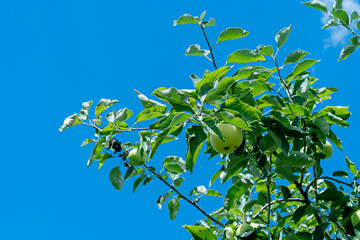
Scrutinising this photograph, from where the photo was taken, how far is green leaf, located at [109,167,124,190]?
314 cm

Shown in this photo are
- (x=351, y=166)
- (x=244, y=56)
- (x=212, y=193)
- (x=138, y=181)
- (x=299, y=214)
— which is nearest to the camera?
(x=244, y=56)

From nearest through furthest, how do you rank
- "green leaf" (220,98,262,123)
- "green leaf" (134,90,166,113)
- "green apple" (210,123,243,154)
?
1. "green leaf" (220,98,262,123)
2. "green apple" (210,123,243,154)
3. "green leaf" (134,90,166,113)

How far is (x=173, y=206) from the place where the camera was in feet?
12.0

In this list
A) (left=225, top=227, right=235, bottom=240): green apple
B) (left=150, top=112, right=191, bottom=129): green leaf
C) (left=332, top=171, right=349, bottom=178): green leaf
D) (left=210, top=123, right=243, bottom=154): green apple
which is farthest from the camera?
(left=332, top=171, right=349, bottom=178): green leaf

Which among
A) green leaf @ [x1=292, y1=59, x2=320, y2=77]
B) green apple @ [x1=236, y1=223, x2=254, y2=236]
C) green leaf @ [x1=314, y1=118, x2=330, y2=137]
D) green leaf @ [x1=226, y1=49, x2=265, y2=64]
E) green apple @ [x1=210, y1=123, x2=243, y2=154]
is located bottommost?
green apple @ [x1=236, y1=223, x2=254, y2=236]

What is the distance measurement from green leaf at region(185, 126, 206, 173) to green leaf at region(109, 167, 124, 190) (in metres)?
0.93

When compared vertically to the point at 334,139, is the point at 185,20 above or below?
above

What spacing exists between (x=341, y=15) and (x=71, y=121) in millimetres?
2145

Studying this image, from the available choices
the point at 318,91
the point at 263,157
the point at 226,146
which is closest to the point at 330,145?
the point at 318,91

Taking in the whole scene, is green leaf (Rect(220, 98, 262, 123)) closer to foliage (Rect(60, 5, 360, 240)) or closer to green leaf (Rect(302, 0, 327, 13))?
foliage (Rect(60, 5, 360, 240))

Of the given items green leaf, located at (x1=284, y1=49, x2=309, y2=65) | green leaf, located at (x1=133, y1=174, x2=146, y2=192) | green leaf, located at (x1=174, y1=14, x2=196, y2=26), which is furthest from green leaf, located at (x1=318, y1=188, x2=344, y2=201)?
green leaf, located at (x1=174, y1=14, x2=196, y2=26)

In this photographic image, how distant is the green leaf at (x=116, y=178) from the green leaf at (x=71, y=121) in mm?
518

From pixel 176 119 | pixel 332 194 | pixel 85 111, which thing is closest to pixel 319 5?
pixel 332 194

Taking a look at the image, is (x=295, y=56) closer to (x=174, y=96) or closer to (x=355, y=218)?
(x=174, y=96)
